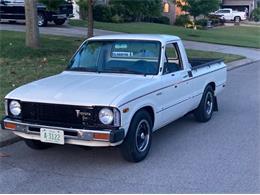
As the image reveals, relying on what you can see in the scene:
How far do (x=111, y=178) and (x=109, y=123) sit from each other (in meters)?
0.64

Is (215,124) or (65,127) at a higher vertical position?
(65,127)

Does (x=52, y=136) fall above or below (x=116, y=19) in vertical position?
below

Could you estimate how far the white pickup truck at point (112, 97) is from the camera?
564 cm

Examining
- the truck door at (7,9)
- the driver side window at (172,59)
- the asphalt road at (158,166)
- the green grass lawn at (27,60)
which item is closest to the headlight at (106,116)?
the asphalt road at (158,166)

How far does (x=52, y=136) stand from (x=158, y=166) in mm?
1353

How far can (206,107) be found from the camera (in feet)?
27.8

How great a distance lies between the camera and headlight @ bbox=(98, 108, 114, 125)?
5590 millimetres

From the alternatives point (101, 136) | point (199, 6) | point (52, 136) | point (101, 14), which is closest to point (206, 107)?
point (101, 136)

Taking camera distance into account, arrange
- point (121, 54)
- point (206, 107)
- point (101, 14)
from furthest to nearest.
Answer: point (101, 14) < point (206, 107) < point (121, 54)

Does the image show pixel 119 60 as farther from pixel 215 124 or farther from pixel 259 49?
pixel 259 49

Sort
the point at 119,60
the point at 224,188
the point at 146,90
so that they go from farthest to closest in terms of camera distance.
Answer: the point at 119,60
the point at 146,90
the point at 224,188

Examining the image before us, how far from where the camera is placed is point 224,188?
16.9 ft

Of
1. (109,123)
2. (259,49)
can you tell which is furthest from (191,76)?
(259,49)

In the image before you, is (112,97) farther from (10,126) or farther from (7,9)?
(7,9)
